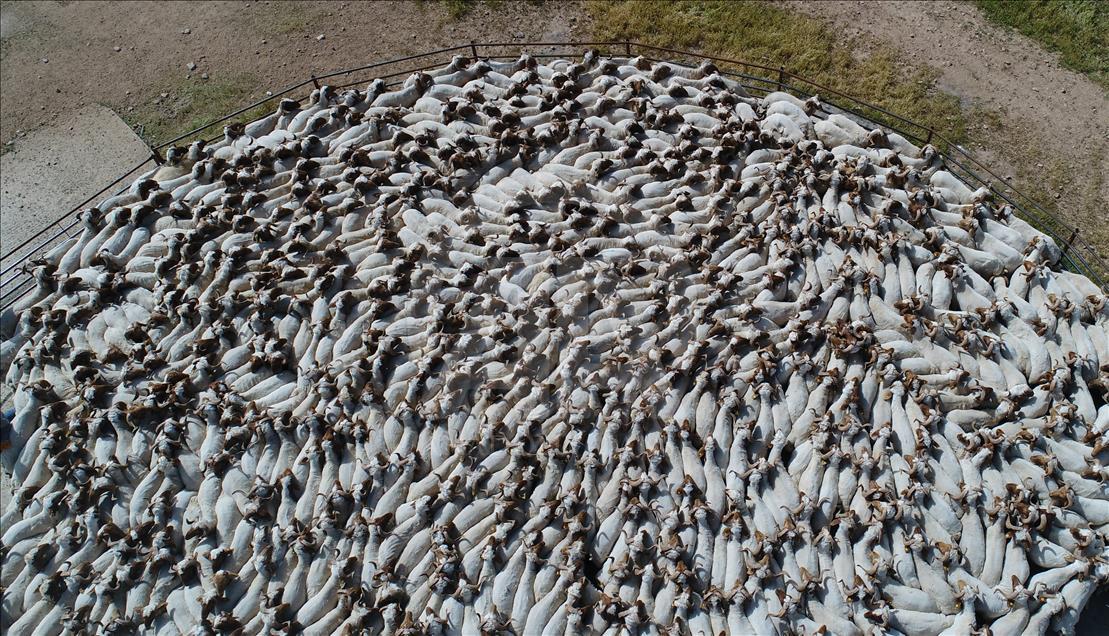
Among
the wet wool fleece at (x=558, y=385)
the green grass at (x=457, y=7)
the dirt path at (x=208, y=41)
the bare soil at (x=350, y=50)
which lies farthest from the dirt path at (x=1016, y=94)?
the green grass at (x=457, y=7)

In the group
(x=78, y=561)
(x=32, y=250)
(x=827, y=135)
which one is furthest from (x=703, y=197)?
(x=32, y=250)

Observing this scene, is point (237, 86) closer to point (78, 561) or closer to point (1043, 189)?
point (78, 561)

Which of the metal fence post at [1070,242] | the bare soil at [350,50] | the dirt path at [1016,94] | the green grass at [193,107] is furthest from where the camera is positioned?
the green grass at [193,107]

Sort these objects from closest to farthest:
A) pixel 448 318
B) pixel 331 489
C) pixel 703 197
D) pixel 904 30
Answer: pixel 331 489 → pixel 448 318 → pixel 703 197 → pixel 904 30

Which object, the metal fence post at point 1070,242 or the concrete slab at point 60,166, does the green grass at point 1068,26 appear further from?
the concrete slab at point 60,166

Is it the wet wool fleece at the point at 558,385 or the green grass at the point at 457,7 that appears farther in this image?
the green grass at the point at 457,7

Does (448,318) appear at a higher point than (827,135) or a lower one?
lower

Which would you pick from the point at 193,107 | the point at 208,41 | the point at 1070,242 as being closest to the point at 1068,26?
the point at 1070,242
